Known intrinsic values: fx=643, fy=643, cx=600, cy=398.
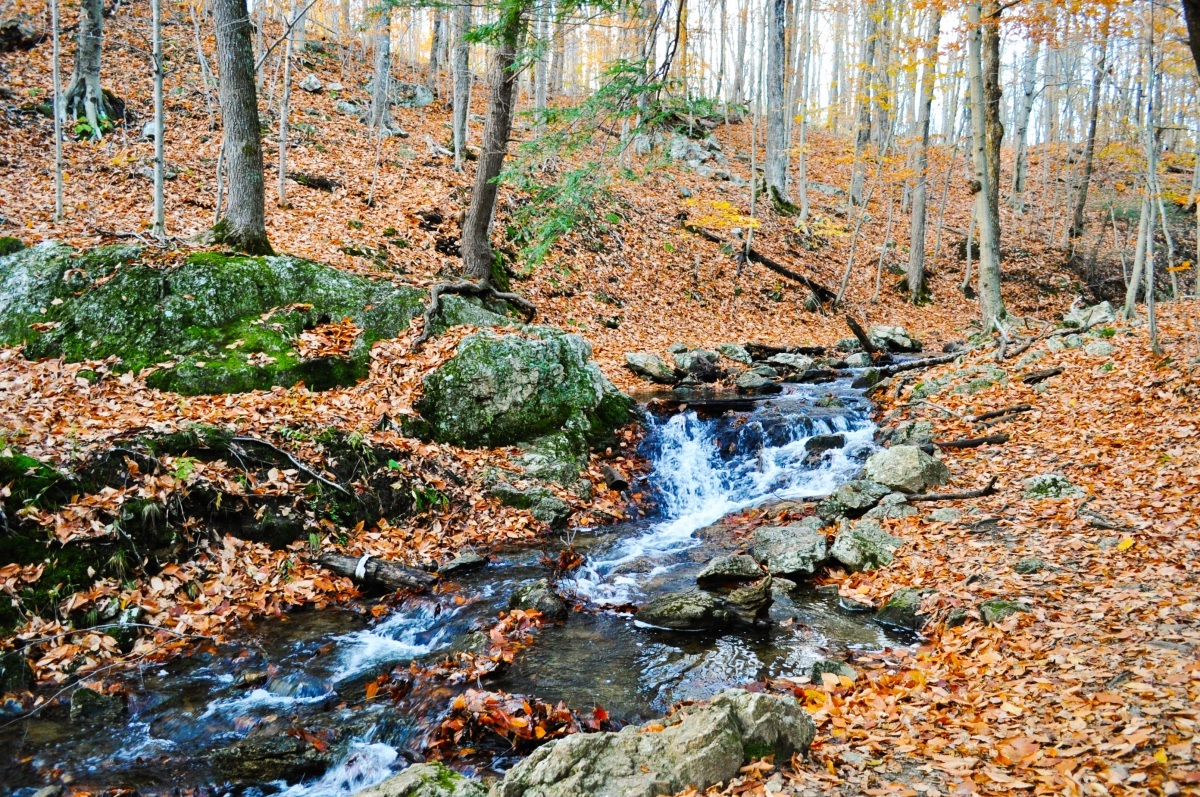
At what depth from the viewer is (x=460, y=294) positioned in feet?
35.4

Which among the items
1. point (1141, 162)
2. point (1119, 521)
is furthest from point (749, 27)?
point (1119, 521)

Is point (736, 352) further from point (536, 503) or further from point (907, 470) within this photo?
point (536, 503)

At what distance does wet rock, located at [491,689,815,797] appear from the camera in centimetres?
301

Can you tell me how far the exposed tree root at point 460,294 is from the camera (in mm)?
9258

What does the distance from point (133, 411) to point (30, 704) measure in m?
3.14

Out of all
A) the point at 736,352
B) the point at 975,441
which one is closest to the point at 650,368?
the point at 736,352

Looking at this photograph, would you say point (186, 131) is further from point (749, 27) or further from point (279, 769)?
point (749, 27)

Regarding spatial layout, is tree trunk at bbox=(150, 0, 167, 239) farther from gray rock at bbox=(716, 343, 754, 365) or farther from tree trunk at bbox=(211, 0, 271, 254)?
gray rock at bbox=(716, 343, 754, 365)

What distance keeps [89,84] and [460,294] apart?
32.9 ft

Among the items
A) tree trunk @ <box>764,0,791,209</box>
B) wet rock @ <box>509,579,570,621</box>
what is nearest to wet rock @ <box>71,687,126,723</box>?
wet rock @ <box>509,579,570,621</box>

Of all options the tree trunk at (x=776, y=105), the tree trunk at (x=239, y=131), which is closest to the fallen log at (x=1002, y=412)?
the tree trunk at (x=239, y=131)

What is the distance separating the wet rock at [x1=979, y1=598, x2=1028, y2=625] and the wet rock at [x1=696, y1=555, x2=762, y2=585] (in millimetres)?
1906

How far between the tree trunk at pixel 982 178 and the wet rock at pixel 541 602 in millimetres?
10532

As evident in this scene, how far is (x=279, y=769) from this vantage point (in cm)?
392
